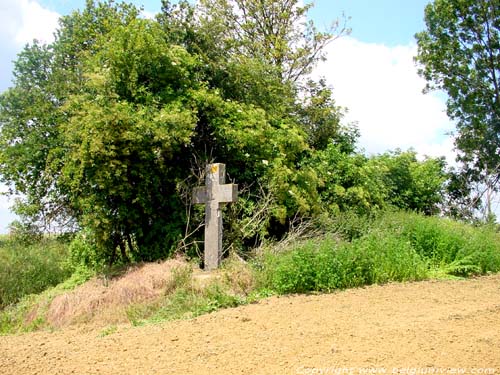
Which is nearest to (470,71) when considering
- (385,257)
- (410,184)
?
(410,184)

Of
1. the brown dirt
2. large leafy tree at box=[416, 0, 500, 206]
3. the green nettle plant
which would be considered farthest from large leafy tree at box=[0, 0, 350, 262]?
large leafy tree at box=[416, 0, 500, 206]

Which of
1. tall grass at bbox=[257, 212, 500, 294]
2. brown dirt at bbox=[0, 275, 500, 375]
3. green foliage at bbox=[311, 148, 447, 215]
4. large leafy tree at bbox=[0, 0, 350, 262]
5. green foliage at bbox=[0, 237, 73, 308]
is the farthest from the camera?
green foliage at bbox=[311, 148, 447, 215]

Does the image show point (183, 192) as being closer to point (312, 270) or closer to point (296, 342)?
point (312, 270)

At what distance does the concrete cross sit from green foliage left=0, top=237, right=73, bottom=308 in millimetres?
3654

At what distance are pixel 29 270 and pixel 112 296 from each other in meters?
3.96

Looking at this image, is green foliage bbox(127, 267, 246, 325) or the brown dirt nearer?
the brown dirt

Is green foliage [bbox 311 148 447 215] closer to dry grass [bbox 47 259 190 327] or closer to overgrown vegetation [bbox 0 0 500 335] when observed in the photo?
overgrown vegetation [bbox 0 0 500 335]

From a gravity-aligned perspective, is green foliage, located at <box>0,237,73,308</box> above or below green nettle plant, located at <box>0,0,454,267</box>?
below

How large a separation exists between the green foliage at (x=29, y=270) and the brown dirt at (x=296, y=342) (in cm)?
427

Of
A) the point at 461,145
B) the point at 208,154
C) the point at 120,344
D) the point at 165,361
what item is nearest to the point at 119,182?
the point at 208,154

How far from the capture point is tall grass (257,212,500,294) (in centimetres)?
752

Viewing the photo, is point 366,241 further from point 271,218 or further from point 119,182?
point 119,182

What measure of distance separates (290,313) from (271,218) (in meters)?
4.37

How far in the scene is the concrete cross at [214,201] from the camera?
9.09 meters
